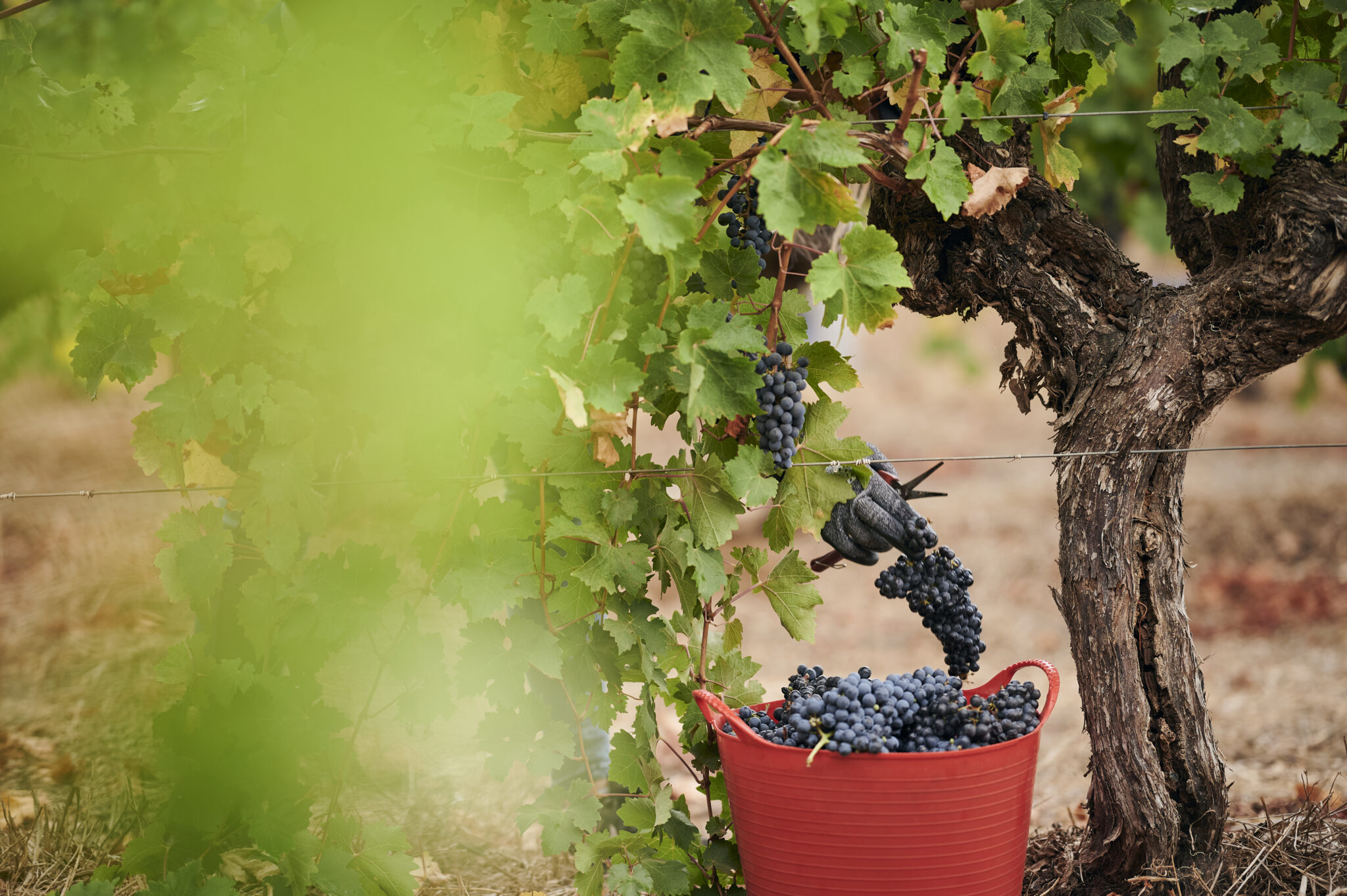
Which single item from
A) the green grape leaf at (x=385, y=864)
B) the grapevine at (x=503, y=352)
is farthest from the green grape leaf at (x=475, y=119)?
the green grape leaf at (x=385, y=864)

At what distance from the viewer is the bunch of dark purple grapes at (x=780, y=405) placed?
144 cm

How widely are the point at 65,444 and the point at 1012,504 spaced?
589cm

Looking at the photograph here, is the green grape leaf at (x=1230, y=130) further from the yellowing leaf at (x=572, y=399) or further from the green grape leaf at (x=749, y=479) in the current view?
the yellowing leaf at (x=572, y=399)

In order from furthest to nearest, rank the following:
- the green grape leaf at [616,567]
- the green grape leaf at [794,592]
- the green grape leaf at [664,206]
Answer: the green grape leaf at [794,592], the green grape leaf at [616,567], the green grape leaf at [664,206]

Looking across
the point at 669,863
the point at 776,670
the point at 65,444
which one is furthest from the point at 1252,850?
the point at 65,444

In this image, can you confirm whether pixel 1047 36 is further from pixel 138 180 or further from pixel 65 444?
pixel 65 444

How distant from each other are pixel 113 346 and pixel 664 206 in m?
0.95

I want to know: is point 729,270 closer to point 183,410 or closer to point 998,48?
point 998,48

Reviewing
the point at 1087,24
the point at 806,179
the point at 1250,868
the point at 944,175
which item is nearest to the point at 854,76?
the point at 944,175

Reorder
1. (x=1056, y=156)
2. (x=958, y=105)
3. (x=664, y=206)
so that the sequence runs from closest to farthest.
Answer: (x=664, y=206)
(x=958, y=105)
(x=1056, y=156)

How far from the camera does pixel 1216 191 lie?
1595 millimetres

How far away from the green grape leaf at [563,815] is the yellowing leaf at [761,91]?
41.8 inches

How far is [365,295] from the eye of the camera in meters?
1.54

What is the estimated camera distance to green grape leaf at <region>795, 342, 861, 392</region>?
1534 mm
